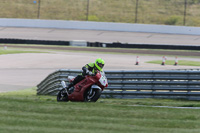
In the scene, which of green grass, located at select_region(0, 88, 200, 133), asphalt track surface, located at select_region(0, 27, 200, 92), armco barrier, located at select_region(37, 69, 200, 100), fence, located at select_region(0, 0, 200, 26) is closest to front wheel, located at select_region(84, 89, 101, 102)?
green grass, located at select_region(0, 88, 200, 133)

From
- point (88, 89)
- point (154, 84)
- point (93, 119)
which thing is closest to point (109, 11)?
point (154, 84)

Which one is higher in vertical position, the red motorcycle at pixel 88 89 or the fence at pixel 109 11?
the fence at pixel 109 11

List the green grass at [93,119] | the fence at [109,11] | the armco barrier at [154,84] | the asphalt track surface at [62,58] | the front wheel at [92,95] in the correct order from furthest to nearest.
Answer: the fence at [109,11] < the asphalt track surface at [62,58] < the armco barrier at [154,84] < the front wheel at [92,95] < the green grass at [93,119]

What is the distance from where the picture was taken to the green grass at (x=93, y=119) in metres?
6.83

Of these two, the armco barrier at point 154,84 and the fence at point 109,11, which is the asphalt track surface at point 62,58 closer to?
the armco barrier at point 154,84

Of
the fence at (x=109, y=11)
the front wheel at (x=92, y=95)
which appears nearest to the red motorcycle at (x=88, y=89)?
the front wheel at (x=92, y=95)

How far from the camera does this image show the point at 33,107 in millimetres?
9016

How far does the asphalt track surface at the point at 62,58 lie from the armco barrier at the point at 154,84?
628 centimetres

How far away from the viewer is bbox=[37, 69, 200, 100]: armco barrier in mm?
12312

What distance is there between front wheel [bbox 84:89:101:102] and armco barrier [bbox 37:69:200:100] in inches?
79.9

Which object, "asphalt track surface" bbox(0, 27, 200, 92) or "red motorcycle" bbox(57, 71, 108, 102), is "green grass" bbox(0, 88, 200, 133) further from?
"asphalt track surface" bbox(0, 27, 200, 92)

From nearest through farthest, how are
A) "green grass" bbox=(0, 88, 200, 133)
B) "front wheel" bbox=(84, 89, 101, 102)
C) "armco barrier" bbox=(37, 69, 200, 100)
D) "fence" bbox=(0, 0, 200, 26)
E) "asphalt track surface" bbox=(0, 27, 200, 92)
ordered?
1. "green grass" bbox=(0, 88, 200, 133)
2. "front wheel" bbox=(84, 89, 101, 102)
3. "armco barrier" bbox=(37, 69, 200, 100)
4. "asphalt track surface" bbox=(0, 27, 200, 92)
5. "fence" bbox=(0, 0, 200, 26)

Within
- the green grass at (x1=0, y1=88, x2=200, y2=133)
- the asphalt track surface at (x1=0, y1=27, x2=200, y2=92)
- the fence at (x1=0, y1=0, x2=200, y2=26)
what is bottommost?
the asphalt track surface at (x1=0, y1=27, x2=200, y2=92)

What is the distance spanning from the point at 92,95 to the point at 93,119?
10.8ft
